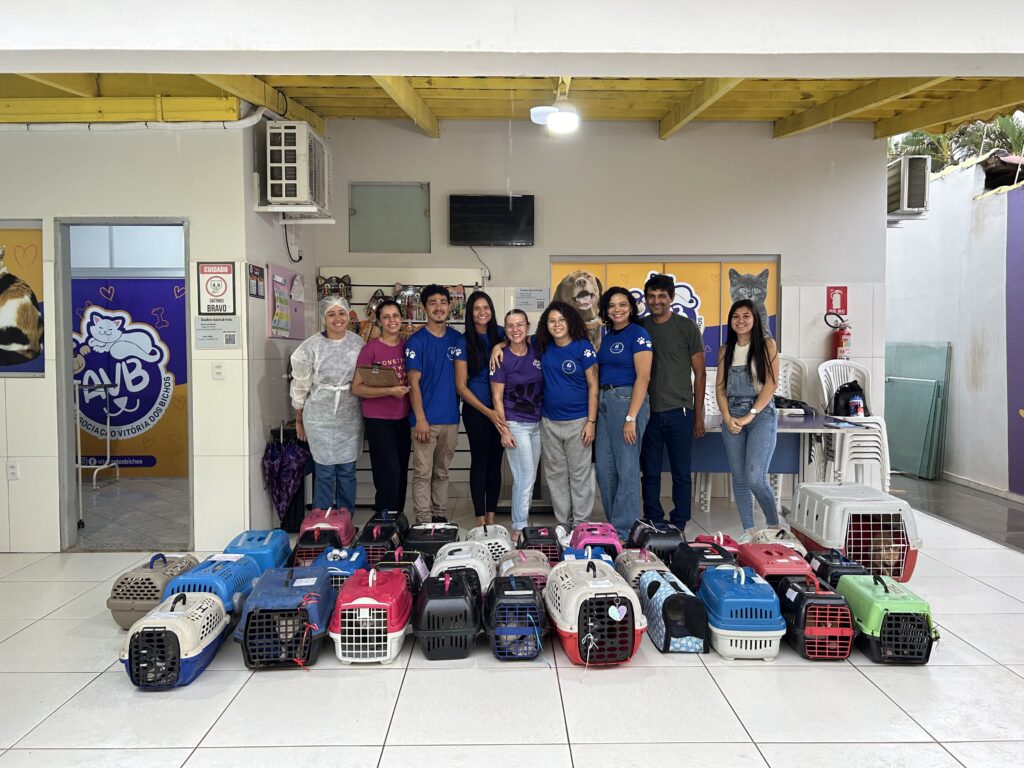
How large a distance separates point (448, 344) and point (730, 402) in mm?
1789

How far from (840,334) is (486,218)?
311 centimetres

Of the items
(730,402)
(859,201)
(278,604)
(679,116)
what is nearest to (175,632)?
(278,604)

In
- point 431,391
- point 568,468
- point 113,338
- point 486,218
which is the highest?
point 486,218

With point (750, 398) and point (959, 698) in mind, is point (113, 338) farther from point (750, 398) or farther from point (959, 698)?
point (959, 698)

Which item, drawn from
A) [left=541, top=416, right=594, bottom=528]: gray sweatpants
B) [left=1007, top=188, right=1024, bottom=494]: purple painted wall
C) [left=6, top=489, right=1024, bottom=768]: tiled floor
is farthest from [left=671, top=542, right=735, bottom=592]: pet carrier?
[left=1007, top=188, right=1024, bottom=494]: purple painted wall

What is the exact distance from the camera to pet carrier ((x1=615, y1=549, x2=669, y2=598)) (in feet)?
11.1

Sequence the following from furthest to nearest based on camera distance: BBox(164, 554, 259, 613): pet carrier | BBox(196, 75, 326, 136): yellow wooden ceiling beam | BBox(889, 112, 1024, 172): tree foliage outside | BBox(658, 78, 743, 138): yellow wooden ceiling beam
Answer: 1. BBox(889, 112, 1024, 172): tree foliage outside
2. BBox(658, 78, 743, 138): yellow wooden ceiling beam
3. BBox(196, 75, 326, 136): yellow wooden ceiling beam
4. BBox(164, 554, 259, 613): pet carrier

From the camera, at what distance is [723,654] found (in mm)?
3082

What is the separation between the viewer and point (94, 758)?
93.6 inches

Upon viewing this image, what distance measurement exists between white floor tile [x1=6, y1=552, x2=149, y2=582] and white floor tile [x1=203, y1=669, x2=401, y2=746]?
1932mm

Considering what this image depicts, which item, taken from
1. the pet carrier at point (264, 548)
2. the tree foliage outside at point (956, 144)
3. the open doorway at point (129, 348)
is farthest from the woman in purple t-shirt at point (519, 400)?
the tree foliage outside at point (956, 144)

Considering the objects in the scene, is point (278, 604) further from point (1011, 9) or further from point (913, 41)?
point (1011, 9)

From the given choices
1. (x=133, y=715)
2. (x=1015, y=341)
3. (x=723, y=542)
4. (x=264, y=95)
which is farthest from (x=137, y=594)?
A: (x=1015, y=341)

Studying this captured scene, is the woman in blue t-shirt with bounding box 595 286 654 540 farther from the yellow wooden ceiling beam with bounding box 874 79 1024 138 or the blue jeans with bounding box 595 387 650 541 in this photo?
the yellow wooden ceiling beam with bounding box 874 79 1024 138
